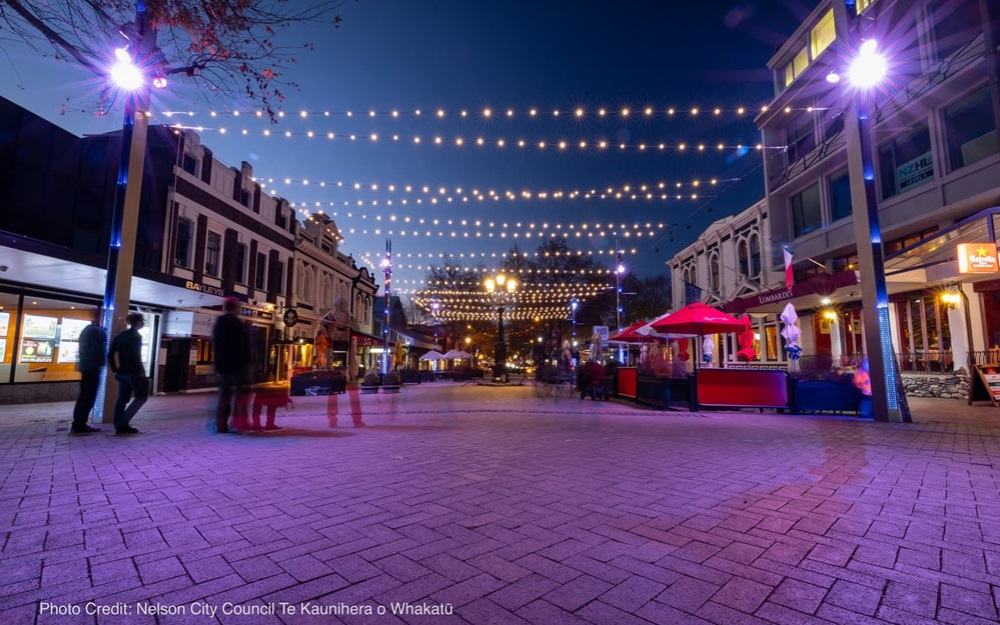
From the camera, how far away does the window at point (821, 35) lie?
17.6 metres

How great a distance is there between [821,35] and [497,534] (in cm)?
2316

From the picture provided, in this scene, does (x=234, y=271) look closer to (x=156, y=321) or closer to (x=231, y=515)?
(x=156, y=321)

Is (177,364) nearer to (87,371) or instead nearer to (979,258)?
(87,371)

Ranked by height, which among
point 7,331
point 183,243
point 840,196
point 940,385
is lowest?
point 940,385

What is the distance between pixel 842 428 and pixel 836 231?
12534 mm

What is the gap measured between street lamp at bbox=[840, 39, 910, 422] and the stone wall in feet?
19.2

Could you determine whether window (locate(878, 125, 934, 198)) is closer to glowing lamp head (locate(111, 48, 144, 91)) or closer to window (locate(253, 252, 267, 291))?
glowing lamp head (locate(111, 48, 144, 91))

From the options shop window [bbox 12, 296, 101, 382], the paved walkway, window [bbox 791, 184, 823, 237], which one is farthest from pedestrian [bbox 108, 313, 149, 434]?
window [bbox 791, 184, 823, 237]

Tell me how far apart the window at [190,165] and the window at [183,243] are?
6.10ft

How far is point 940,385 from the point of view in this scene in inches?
521

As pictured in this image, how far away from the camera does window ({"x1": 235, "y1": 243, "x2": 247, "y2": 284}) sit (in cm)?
2036

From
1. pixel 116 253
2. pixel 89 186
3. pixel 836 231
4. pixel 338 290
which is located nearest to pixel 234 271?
pixel 89 186

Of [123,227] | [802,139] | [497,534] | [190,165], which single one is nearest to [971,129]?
[802,139]

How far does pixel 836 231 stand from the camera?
17.0m
